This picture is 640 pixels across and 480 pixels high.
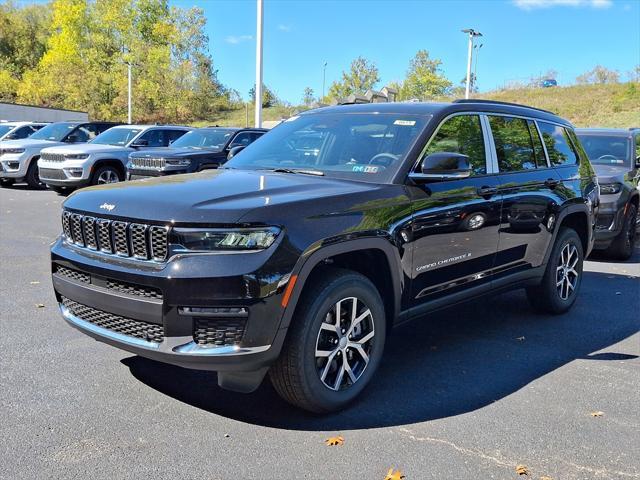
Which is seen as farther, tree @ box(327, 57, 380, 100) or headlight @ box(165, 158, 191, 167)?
tree @ box(327, 57, 380, 100)

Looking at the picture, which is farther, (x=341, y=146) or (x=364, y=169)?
(x=341, y=146)

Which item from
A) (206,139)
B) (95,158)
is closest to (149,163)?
(206,139)

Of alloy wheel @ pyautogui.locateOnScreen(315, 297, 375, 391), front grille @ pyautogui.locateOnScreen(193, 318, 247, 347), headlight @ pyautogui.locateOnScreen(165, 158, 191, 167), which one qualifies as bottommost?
alloy wheel @ pyautogui.locateOnScreen(315, 297, 375, 391)

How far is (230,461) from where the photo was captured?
3082mm

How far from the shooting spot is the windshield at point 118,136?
15023mm

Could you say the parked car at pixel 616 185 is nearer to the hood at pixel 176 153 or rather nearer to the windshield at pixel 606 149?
the windshield at pixel 606 149

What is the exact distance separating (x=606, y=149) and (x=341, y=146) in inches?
275

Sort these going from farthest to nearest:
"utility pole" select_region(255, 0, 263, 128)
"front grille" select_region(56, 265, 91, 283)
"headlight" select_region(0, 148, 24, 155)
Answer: "utility pole" select_region(255, 0, 263, 128)
"headlight" select_region(0, 148, 24, 155)
"front grille" select_region(56, 265, 91, 283)

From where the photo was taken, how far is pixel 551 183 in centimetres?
556

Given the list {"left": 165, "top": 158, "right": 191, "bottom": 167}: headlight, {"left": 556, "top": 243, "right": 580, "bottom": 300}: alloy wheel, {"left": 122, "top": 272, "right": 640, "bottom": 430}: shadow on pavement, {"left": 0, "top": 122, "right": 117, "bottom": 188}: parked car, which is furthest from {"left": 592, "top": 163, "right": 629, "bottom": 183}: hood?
{"left": 0, "top": 122, "right": 117, "bottom": 188}: parked car

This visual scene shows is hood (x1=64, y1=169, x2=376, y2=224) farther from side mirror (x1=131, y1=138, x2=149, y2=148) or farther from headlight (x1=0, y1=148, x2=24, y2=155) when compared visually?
headlight (x1=0, y1=148, x2=24, y2=155)

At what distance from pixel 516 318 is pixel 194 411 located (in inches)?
137

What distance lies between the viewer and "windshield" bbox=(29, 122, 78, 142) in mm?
16911

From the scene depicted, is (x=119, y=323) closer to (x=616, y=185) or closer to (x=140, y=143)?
(x=616, y=185)
